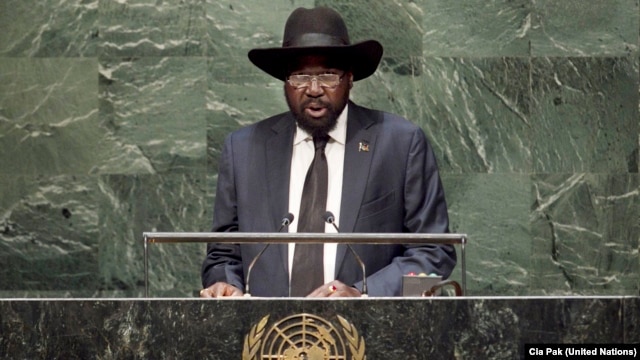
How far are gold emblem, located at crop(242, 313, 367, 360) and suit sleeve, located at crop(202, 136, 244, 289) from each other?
66.2 inches

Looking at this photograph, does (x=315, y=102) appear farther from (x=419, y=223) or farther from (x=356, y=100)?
(x=356, y=100)

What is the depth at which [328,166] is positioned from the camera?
6469mm

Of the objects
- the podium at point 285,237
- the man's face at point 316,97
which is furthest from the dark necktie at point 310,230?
the podium at point 285,237

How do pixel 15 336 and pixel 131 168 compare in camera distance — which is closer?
pixel 15 336

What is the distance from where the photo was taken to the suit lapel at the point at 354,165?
6.29m

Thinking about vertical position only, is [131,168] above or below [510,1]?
below

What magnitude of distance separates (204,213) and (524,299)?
411 cm

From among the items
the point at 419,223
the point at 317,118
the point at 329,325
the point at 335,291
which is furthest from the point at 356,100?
the point at 329,325

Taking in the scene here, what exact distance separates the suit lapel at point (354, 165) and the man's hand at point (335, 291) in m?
0.55

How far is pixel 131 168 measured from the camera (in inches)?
329

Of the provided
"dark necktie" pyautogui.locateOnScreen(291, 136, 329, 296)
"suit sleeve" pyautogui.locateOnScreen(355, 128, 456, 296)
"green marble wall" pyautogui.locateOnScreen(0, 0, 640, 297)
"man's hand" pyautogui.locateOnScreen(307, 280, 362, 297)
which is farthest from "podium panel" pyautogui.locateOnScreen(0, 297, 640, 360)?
"green marble wall" pyautogui.locateOnScreen(0, 0, 640, 297)

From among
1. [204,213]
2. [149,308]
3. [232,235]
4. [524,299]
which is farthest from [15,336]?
[204,213]

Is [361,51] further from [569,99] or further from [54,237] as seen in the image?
[54,237]

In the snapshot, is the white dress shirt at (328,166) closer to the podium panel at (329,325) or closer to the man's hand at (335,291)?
the man's hand at (335,291)
